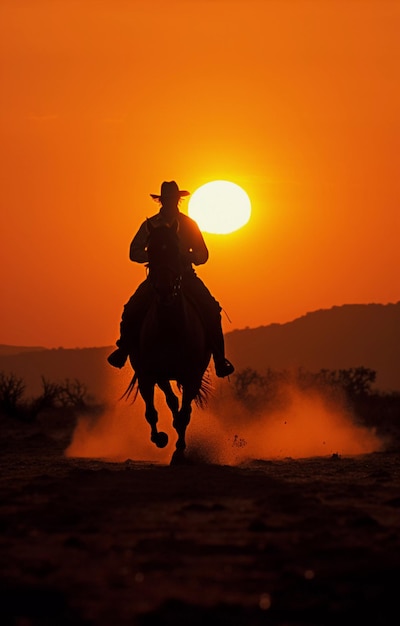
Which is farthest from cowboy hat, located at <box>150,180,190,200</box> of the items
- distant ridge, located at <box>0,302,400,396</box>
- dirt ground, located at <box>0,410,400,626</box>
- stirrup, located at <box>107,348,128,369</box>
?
distant ridge, located at <box>0,302,400,396</box>

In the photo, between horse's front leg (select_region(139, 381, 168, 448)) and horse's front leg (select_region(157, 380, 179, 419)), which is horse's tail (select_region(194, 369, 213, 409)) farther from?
horse's front leg (select_region(139, 381, 168, 448))

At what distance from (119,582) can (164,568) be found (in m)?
0.45

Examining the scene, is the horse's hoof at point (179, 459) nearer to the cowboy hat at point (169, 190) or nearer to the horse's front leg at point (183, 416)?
the horse's front leg at point (183, 416)

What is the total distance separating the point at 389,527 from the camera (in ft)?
27.7

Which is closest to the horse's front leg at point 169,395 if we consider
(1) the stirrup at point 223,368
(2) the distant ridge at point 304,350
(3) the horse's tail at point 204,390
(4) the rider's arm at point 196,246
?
(3) the horse's tail at point 204,390

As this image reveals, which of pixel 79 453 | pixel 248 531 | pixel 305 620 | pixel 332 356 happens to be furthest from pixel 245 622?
pixel 332 356

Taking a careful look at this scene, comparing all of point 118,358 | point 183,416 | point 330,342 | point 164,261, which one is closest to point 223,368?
point 118,358

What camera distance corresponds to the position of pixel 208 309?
16359 millimetres

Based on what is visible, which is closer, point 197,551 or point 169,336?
point 197,551

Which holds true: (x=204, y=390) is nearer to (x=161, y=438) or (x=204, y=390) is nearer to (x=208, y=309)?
(x=208, y=309)

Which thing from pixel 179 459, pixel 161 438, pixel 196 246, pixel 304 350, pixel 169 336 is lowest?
pixel 179 459

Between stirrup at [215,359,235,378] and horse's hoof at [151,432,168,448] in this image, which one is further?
stirrup at [215,359,235,378]

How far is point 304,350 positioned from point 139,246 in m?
151

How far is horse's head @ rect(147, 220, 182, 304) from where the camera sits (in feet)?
46.3
